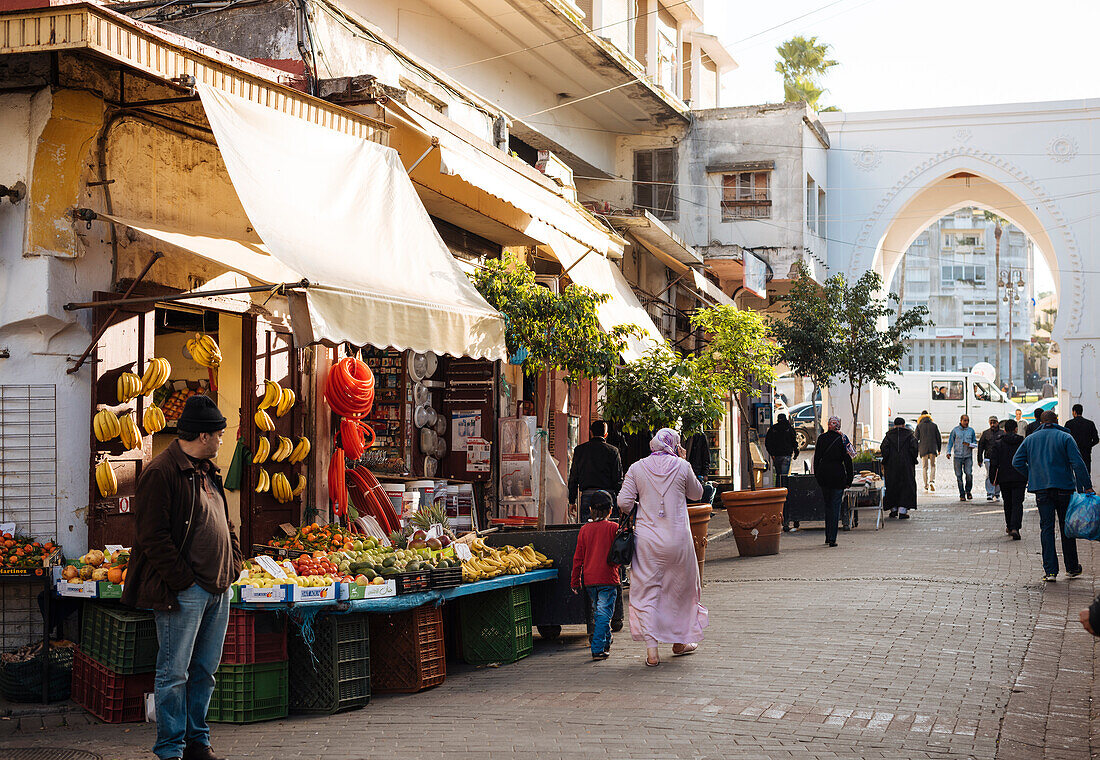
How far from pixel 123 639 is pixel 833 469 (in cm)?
1094

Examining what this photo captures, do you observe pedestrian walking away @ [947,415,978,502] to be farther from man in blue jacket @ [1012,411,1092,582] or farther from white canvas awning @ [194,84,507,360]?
white canvas awning @ [194,84,507,360]

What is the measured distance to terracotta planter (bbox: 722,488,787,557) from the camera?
47.2 ft

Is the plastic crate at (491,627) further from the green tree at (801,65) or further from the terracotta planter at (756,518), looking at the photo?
the green tree at (801,65)

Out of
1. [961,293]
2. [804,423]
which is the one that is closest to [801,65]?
[804,423]

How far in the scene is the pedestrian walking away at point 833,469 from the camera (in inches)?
599

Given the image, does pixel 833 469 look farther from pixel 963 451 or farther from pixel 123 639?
pixel 123 639

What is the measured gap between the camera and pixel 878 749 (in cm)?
568

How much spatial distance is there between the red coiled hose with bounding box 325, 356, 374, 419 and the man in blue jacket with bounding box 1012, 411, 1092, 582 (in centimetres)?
681

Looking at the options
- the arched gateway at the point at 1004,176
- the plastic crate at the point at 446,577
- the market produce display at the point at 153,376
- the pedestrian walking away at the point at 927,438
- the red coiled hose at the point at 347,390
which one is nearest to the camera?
the plastic crate at the point at 446,577

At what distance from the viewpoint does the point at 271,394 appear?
8.86 metres

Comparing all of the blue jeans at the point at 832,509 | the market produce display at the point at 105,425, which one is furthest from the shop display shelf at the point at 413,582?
the blue jeans at the point at 832,509

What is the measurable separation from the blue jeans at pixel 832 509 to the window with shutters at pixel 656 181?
11.9 m

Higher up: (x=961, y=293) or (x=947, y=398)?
(x=961, y=293)

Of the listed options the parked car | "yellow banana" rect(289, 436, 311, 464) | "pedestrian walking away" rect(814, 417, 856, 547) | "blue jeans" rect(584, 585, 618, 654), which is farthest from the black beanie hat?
the parked car
